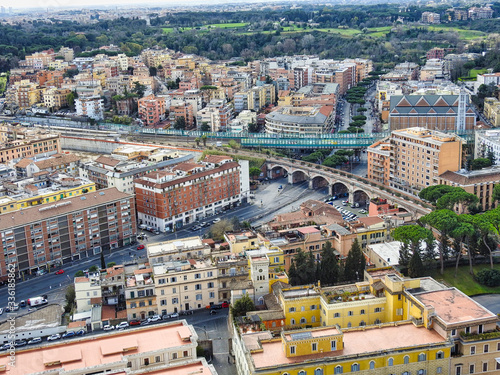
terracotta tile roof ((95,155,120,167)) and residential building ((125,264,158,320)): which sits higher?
terracotta tile roof ((95,155,120,167))

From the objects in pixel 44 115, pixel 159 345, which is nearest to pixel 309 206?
pixel 159 345

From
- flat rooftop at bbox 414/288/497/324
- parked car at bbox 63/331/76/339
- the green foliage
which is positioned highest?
flat rooftop at bbox 414/288/497/324

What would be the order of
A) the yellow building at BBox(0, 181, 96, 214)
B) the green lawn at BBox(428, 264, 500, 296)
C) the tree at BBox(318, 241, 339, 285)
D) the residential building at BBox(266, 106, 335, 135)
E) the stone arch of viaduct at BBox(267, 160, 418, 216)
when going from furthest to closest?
1. the residential building at BBox(266, 106, 335, 135)
2. the stone arch of viaduct at BBox(267, 160, 418, 216)
3. the yellow building at BBox(0, 181, 96, 214)
4. the green lawn at BBox(428, 264, 500, 296)
5. the tree at BBox(318, 241, 339, 285)

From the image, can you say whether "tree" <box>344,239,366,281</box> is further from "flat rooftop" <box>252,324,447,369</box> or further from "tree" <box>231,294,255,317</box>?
"flat rooftop" <box>252,324,447,369</box>

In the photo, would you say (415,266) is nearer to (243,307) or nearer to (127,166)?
(243,307)

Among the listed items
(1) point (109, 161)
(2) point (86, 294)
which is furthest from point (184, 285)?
(1) point (109, 161)

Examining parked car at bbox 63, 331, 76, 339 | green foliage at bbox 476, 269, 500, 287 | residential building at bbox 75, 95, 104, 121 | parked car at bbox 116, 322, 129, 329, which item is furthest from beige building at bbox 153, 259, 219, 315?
residential building at bbox 75, 95, 104, 121

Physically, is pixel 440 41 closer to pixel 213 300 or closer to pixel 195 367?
pixel 213 300
